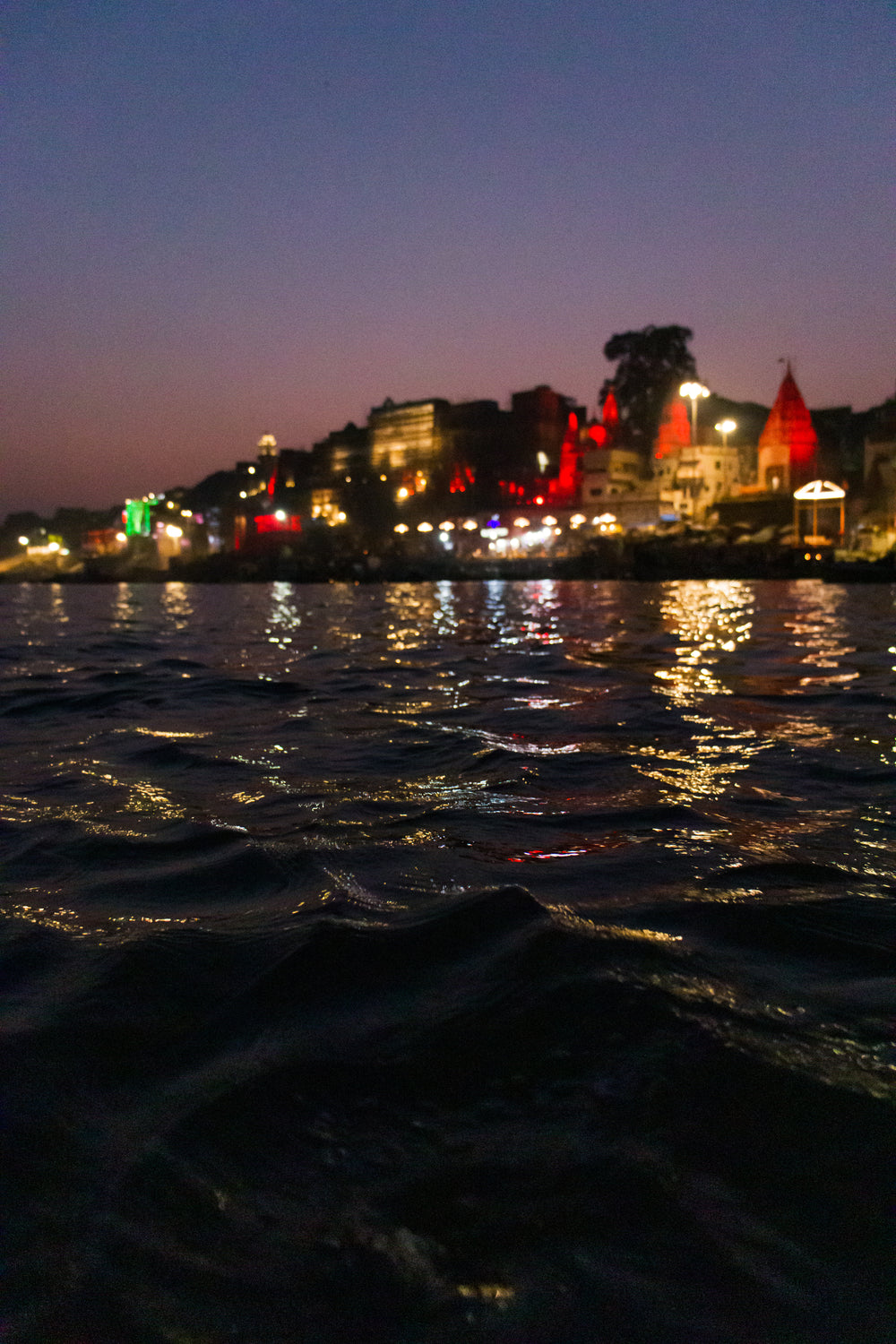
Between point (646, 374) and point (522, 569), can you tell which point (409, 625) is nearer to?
point (522, 569)

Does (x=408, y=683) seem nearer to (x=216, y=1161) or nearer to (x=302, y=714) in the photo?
(x=302, y=714)

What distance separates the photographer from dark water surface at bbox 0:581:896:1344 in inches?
49.8

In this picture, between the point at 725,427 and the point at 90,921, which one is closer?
the point at 90,921

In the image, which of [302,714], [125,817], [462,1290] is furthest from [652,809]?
[302,714]

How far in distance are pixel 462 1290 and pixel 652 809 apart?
2902 mm

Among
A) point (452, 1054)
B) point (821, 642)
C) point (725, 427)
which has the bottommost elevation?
point (452, 1054)

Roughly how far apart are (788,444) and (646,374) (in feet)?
65.7

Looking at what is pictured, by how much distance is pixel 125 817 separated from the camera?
398 cm

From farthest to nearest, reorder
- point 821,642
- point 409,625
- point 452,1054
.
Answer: point 409,625 → point 821,642 → point 452,1054

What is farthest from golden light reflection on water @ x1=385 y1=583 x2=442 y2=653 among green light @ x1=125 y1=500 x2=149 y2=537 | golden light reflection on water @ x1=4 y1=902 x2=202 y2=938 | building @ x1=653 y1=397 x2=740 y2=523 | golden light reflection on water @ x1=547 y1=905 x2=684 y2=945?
green light @ x1=125 y1=500 x2=149 y2=537

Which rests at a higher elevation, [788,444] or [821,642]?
[788,444]

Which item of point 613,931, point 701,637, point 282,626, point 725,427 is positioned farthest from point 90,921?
point 725,427

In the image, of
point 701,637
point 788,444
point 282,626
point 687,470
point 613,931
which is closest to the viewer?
point 613,931

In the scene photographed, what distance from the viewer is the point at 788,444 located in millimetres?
56094
